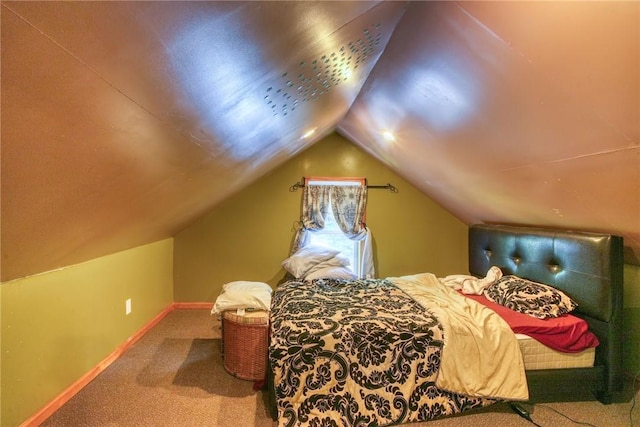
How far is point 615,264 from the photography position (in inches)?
73.4

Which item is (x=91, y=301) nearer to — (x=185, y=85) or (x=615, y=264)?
(x=185, y=85)

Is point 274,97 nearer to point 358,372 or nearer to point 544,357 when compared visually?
point 358,372

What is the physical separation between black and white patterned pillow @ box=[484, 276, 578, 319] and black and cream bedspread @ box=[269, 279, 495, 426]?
2.18 ft

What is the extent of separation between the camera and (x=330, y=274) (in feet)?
10.2

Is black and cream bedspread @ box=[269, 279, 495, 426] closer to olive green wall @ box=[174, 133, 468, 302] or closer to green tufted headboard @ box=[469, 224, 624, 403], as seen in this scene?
green tufted headboard @ box=[469, 224, 624, 403]

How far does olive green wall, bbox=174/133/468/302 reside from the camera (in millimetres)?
3795

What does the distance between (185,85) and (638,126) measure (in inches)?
60.2

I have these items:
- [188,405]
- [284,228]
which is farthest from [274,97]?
[284,228]

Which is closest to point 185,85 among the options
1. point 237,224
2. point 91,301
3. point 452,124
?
point 452,124

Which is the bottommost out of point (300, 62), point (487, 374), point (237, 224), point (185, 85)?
point (487, 374)

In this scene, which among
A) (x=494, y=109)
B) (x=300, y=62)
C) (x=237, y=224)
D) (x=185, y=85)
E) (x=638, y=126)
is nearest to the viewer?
(x=185, y=85)

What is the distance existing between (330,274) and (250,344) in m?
1.12

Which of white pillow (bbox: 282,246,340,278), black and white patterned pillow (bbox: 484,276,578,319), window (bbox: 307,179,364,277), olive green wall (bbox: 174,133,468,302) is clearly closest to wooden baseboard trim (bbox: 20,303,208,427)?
olive green wall (bbox: 174,133,468,302)

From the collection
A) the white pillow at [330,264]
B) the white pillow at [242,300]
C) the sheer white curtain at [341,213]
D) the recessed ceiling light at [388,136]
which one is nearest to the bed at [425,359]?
the white pillow at [242,300]
